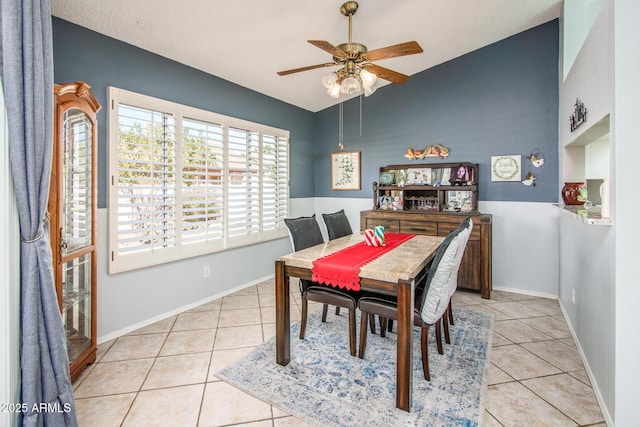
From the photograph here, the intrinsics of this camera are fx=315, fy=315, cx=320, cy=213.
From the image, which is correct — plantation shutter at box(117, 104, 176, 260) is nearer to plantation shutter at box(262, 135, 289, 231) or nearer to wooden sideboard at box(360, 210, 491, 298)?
plantation shutter at box(262, 135, 289, 231)

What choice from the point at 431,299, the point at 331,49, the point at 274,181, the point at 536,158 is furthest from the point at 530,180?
the point at 274,181

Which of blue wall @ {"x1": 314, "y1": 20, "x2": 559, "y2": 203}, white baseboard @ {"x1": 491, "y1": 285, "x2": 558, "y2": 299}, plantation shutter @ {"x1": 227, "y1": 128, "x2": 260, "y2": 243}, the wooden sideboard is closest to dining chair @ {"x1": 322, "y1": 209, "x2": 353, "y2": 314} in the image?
the wooden sideboard

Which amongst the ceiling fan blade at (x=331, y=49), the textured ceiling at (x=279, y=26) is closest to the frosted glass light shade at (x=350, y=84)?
the ceiling fan blade at (x=331, y=49)

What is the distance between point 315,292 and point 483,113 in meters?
3.22

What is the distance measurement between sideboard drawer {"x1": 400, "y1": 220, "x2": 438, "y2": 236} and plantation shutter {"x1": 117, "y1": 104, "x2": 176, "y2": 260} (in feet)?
9.02

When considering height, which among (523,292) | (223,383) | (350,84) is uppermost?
(350,84)

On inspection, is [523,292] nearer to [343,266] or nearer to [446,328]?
[446,328]

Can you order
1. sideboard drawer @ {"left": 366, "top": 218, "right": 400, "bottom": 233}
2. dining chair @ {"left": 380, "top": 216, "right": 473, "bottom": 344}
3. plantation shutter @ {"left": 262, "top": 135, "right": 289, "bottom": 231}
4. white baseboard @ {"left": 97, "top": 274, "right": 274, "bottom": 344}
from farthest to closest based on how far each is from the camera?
plantation shutter @ {"left": 262, "top": 135, "right": 289, "bottom": 231}, sideboard drawer @ {"left": 366, "top": 218, "right": 400, "bottom": 233}, white baseboard @ {"left": 97, "top": 274, "right": 274, "bottom": 344}, dining chair @ {"left": 380, "top": 216, "right": 473, "bottom": 344}

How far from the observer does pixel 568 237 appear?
9.82 feet

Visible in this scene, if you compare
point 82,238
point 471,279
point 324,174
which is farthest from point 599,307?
point 324,174

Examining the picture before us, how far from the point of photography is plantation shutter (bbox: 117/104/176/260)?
2.77 m

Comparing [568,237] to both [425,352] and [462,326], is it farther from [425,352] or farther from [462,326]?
[425,352]

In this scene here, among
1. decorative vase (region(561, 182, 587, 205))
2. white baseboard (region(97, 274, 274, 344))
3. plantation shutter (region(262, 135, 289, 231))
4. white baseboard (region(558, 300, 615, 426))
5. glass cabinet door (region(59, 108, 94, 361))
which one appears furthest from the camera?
plantation shutter (region(262, 135, 289, 231))

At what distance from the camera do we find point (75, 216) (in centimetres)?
216
